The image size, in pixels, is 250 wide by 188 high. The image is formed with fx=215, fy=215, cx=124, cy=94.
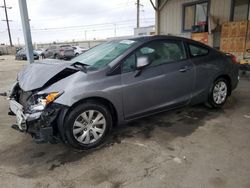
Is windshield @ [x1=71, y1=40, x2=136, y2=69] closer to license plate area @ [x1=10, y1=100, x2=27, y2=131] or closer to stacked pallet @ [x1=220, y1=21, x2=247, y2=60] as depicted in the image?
license plate area @ [x1=10, y1=100, x2=27, y2=131]

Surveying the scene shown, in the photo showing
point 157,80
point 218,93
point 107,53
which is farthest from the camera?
point 218,93

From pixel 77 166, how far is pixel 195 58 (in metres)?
2.62

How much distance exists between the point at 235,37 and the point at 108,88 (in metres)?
7.53

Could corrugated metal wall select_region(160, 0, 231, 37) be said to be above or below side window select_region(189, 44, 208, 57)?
above

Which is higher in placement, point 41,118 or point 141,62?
point 141,62

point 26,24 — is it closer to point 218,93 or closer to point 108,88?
point 108,88

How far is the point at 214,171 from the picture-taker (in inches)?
93.9

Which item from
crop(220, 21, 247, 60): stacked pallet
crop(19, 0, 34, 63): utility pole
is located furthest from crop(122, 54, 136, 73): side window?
crop(220, 21, 247, 60): stacked pallet

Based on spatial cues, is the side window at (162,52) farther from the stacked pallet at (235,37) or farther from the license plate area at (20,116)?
the stacked pallet at (235,37)

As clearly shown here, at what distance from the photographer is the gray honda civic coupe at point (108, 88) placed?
2.67 metres

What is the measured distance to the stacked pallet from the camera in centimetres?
822

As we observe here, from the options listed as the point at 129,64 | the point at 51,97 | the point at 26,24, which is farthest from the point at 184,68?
the point at 26,24

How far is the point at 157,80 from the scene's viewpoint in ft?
10.8

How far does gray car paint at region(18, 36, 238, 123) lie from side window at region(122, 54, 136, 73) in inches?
2.7
